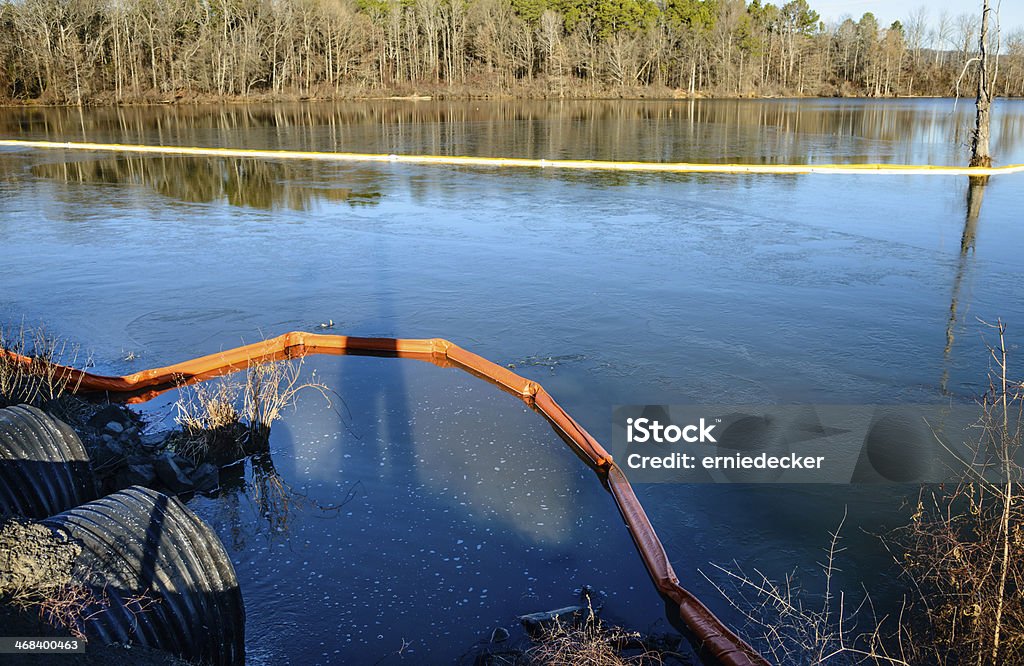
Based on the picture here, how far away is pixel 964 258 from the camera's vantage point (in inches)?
456

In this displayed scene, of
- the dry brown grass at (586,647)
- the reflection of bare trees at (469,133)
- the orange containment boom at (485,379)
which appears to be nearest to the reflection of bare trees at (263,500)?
the orange containment boom at (485,379)

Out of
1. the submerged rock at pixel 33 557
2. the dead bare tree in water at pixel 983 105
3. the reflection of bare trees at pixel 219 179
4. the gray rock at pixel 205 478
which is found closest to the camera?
the submerged rock at pixel 33 557

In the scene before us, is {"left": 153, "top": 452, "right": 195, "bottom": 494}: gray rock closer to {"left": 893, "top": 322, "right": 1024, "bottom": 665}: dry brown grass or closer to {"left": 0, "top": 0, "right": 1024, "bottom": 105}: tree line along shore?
{"left": 893, "top": 322, "right": 1024, "bottom": 665}: dry brown grass

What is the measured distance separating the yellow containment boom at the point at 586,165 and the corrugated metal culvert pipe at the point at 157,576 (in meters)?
17.6

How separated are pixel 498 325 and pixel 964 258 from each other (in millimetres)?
6730

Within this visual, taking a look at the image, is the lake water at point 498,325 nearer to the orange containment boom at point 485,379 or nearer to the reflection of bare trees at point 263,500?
the reflection of bare trees at point 263,500

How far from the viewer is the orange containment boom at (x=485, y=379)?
4215 millimetres

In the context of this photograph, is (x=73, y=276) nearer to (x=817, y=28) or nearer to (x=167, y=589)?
(x=167, y=589)

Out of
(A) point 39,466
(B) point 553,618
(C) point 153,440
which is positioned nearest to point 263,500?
(C) point 153,440

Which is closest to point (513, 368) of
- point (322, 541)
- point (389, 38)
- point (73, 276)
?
point (322, 541)

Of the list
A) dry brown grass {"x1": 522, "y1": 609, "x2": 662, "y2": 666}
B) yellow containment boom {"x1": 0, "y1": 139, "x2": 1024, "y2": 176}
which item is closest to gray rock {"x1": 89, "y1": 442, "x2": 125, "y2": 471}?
dry brown grass {"x1": 522, "y1": 609, "x2": 662, "y2": 666}

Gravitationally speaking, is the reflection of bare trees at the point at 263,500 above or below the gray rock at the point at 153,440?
below

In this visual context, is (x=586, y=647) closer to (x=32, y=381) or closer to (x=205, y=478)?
(x=205, y=478)

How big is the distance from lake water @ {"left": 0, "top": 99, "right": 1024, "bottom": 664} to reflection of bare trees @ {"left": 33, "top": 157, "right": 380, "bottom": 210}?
0.15 metres
